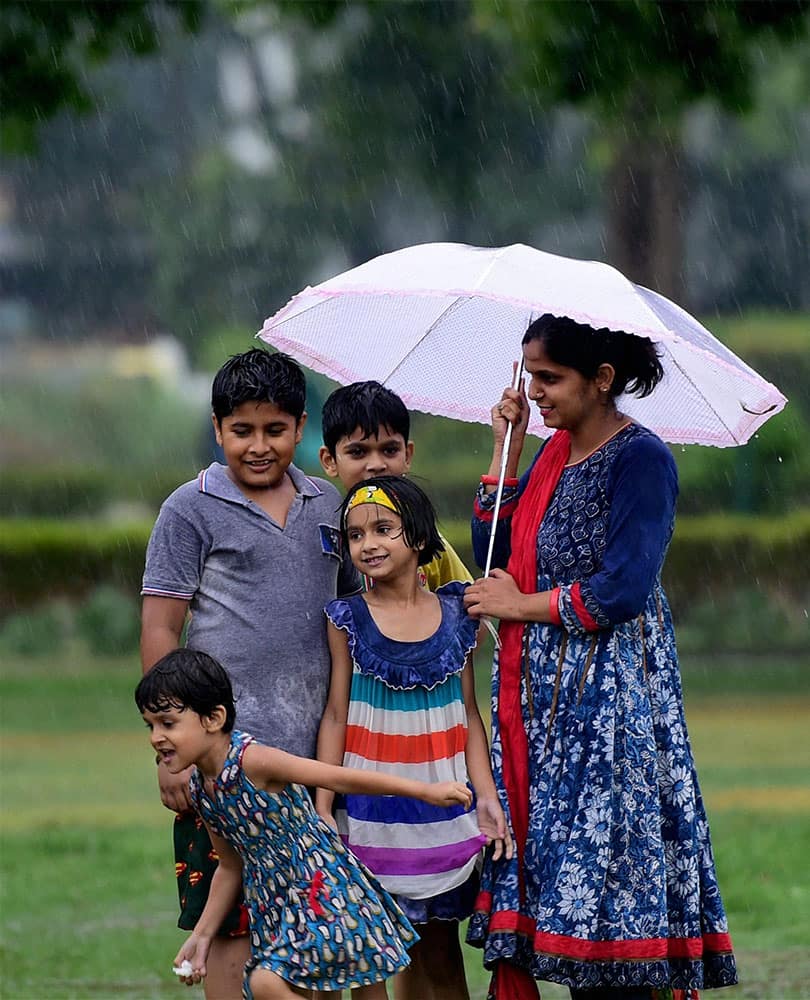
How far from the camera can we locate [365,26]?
805 inches

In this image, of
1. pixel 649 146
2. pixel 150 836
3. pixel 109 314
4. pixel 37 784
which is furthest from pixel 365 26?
pixel 150 836

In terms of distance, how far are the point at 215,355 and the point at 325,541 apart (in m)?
19.6

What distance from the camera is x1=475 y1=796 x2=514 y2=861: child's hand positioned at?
3.95m

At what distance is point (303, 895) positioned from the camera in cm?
371

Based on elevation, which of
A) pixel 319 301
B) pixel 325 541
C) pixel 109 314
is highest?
pixel 109 314

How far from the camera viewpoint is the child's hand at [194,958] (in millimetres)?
3725

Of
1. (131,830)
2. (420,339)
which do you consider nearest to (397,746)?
(420,339)

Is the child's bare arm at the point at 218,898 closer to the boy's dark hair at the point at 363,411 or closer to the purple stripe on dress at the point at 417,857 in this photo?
the purple stripe on dress at the point at 417,857

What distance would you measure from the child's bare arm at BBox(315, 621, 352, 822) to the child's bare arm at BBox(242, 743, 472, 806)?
205 mm

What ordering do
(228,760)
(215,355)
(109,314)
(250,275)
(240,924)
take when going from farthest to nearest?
(109,314)
(250,275)
(215,355)
(240,924)
(228,760)

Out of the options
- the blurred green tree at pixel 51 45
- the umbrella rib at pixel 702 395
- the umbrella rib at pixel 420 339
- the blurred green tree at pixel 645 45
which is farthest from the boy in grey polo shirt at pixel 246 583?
the blurred green tree at pixel 51 45

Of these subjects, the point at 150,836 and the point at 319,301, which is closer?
the point at 319,301

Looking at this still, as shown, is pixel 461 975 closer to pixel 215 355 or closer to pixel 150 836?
pixel 150 836

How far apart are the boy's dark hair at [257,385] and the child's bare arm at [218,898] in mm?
893
